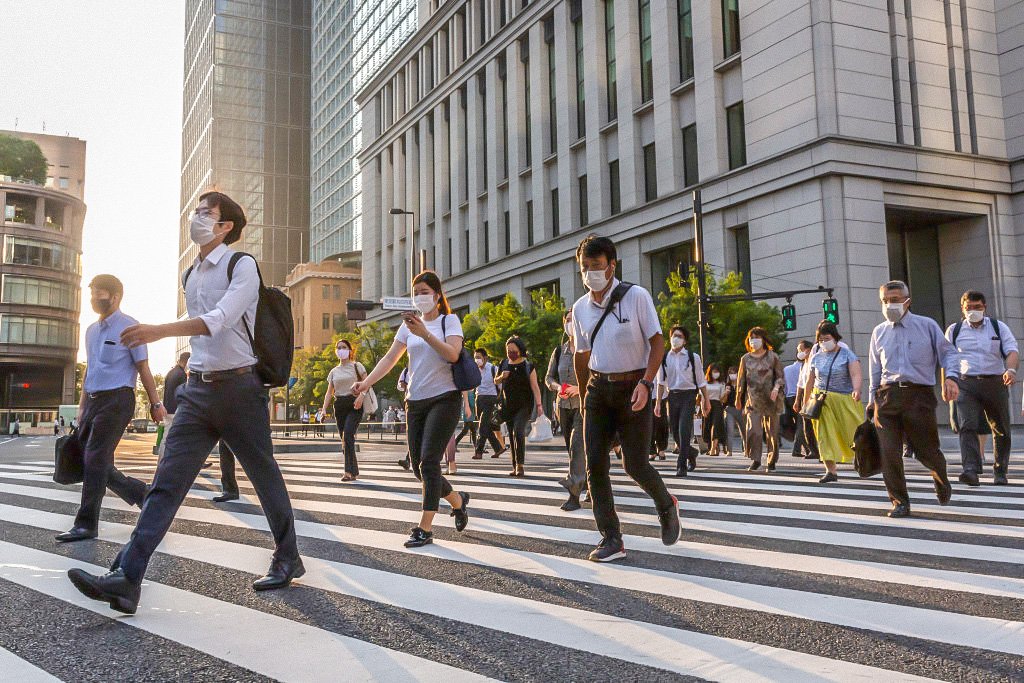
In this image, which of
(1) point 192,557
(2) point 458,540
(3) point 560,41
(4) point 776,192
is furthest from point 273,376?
(3) point 560,41

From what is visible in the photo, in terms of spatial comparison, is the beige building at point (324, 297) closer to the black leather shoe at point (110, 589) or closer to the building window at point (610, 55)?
the building window at point (610, 55)

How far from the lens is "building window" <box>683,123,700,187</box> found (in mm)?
31403

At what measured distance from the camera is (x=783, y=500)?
772 centimetres

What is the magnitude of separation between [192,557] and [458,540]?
1.65 m

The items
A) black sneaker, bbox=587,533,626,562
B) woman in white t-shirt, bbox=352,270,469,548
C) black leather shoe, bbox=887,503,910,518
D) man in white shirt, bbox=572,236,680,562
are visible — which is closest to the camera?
black sneaker, bbox=587,533,626,562

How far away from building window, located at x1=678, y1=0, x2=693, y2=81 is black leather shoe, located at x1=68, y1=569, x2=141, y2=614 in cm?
3079

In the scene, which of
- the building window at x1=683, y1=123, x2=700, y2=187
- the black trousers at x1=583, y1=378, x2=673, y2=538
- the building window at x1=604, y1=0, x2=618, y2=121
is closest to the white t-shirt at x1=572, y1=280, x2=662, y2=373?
the black trousers at x1=583, y1=378, x2=673, y2=538

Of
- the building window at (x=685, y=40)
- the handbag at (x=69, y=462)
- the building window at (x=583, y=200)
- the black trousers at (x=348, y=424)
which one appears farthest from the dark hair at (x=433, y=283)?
the building window at (x=583, y=200)

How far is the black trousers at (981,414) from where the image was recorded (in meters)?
8.94

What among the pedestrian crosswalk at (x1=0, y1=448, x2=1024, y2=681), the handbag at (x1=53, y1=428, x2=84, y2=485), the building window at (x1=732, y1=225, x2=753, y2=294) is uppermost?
the building window at (x1=732, y1=225, x2=753, y2=294)

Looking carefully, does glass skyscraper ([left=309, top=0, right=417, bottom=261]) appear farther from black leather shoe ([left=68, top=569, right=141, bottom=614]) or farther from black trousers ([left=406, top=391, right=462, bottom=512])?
black leather shoe ([left=68, top=569, right=141, bottom=614])

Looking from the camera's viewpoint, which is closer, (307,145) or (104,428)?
(104,428)

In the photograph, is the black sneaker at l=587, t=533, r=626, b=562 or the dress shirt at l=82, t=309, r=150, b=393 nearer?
the black sneaker at l=587, t=533, r=626, b=562

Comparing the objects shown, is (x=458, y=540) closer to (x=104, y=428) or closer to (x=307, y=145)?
(x=104, y=428)
